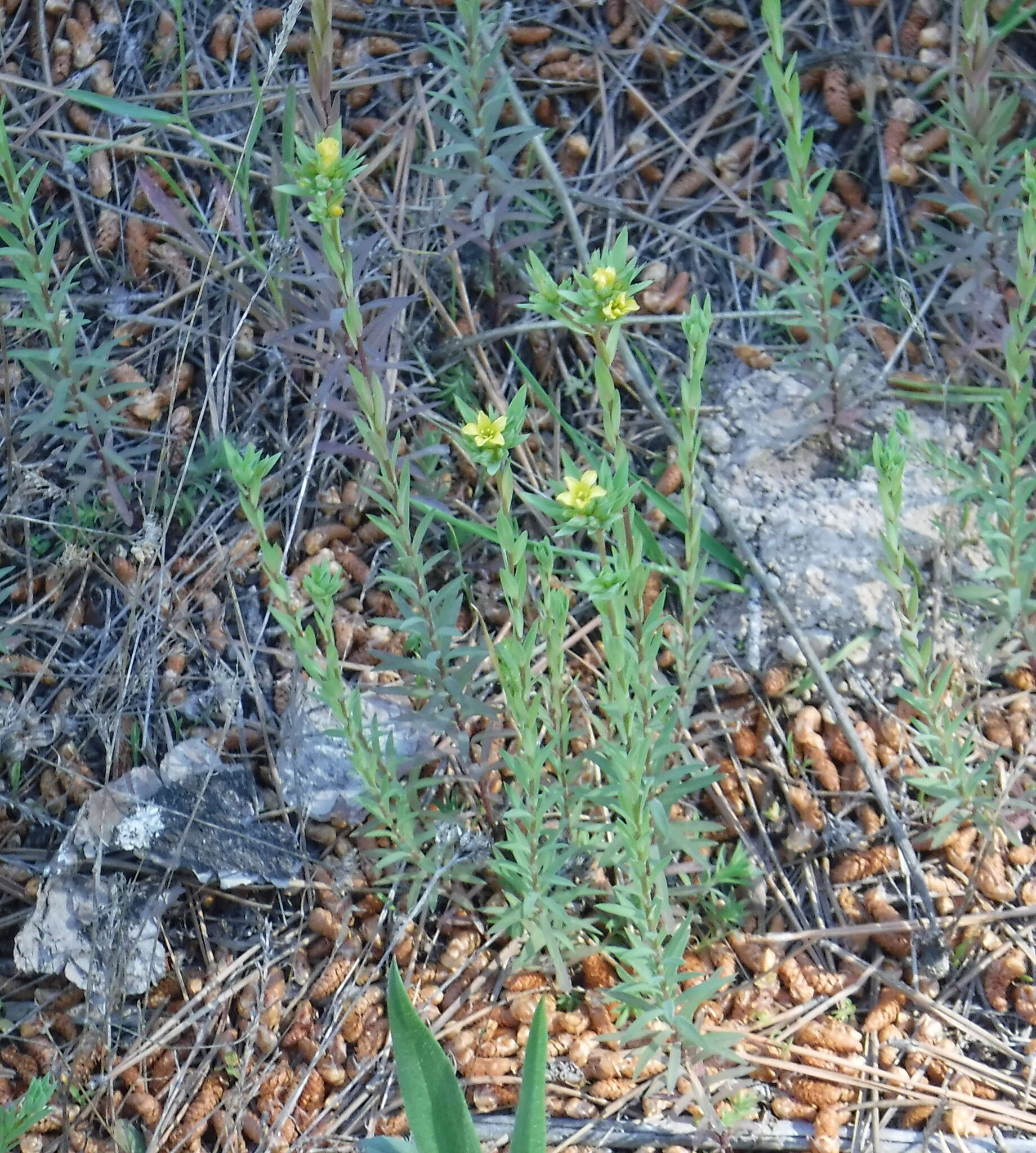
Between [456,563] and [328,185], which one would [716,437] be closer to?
[456,563]

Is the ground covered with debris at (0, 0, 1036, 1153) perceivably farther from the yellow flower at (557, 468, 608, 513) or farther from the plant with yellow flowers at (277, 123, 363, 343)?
the yellow flower at (557, 468, 608, 513)

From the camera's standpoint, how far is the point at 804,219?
2520mm

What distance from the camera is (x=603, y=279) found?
1.68m

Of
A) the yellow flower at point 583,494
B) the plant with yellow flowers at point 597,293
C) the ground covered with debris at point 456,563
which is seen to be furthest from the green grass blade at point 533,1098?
the plant with yellow flowers at point 597,293

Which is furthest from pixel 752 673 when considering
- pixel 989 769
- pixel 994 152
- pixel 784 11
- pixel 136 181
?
pixel 136 181

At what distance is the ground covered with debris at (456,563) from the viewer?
2305 millimetres

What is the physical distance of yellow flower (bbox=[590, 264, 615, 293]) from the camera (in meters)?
1.67

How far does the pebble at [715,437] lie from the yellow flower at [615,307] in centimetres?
118

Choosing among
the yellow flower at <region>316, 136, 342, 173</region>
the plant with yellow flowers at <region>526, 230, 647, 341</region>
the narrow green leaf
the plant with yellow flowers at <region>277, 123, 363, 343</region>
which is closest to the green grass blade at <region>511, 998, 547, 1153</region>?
the plant with yellow flowers at <region>526, 230, 647, 341</region>

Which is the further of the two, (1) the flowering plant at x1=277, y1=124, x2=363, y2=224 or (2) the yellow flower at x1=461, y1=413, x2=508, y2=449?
(1) the flowering plant at x1=277, y1=124, x2=363, y2=224

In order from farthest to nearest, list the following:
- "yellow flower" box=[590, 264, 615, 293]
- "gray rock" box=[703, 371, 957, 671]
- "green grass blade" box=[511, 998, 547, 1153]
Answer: "gray rock" box=[703, 371, 957, 671]
"green grass blade" box=[511, 998, 547, 1153]
"yellow flower" box=[590, 264, 615, 293]

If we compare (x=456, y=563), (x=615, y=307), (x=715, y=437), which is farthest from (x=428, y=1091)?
(x=715, y=437)

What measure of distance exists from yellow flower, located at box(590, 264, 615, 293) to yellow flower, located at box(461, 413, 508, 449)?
9.8 inches

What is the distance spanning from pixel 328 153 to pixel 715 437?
4.45 ft
